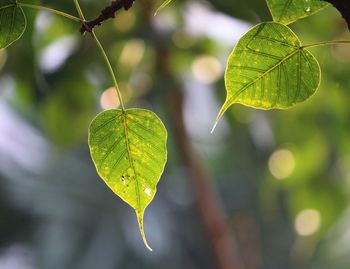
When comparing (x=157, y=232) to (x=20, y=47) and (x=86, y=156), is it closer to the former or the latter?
(x=86, y=156)

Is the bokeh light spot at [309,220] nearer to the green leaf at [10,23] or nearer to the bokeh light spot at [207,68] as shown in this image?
the bokeh light spot at [207,68]

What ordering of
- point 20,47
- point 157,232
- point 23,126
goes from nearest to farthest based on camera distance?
1. point 20,47
2. point 23,126
3. point 157,232

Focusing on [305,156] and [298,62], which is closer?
[298,62]

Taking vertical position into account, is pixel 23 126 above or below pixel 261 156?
below

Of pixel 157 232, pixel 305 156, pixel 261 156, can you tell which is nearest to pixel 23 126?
pixel 157 232

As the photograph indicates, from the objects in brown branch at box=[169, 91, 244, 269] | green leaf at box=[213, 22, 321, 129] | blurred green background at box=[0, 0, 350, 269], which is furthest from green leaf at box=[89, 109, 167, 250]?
brown branch at box=[169, 91, 244, 269]

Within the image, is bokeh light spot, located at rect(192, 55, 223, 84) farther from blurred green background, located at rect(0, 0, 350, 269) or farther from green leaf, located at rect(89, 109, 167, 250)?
green leaf, located at rect(89, 109, 167, 250)


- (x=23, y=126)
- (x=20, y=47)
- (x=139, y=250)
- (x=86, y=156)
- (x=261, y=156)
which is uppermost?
(x=20, y=47)
